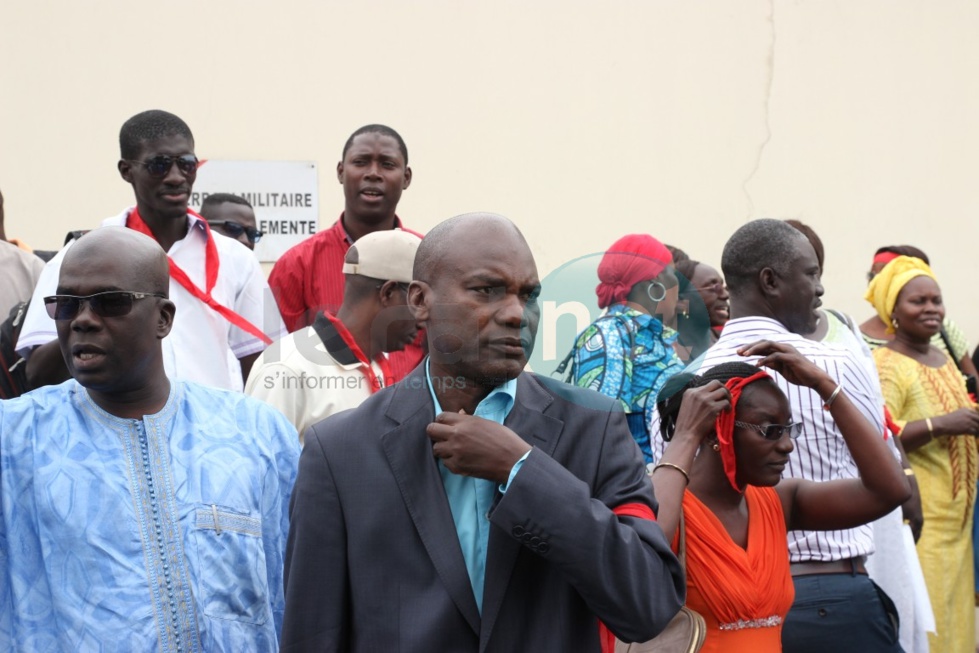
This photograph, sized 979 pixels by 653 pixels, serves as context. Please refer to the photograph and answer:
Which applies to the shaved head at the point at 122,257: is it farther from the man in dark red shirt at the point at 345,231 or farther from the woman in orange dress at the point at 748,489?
the man in dark red shirt at the point at 345,231

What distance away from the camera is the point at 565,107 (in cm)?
835

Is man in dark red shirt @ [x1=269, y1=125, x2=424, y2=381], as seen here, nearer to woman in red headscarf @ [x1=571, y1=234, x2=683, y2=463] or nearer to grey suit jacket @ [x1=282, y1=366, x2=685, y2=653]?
woman in red headscarf @ [x1=571, y1=234, x2=683, y2=463]

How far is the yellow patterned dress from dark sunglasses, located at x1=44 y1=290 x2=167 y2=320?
490 cm

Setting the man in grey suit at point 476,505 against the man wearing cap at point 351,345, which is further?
the man wearing cap at point 351,345

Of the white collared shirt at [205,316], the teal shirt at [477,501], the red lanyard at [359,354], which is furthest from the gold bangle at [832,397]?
the white collared shirt at [205,316]

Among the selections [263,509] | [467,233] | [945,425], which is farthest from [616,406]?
[945,425]

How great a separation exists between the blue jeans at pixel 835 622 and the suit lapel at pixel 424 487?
207cm

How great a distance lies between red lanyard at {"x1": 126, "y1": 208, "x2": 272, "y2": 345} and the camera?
494cm

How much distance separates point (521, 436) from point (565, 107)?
6072 mm

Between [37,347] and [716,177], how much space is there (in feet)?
17.9

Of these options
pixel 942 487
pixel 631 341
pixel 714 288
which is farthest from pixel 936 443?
pixel 631 341

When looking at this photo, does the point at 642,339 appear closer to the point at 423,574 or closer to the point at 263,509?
the point at 263,509

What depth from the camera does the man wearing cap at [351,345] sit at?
4.17 m

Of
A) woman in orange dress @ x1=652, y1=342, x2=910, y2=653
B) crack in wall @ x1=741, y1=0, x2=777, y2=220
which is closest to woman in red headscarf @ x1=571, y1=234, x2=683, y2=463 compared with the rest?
woman in orange dress @ x1=652, y1=342, x2=910, y2=653
